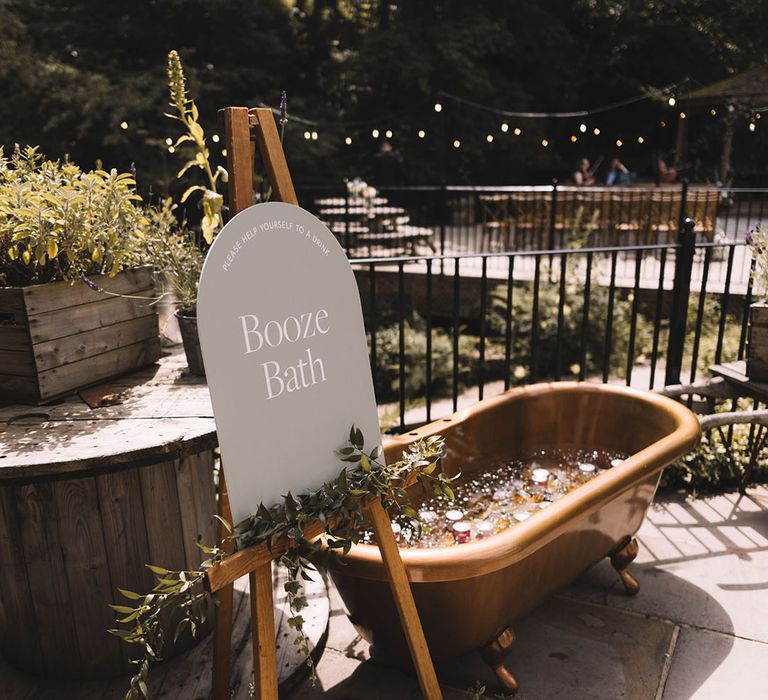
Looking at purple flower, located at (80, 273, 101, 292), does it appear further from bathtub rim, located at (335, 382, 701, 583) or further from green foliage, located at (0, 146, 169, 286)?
bathtub rim, located at (335, 382, 701, 583)

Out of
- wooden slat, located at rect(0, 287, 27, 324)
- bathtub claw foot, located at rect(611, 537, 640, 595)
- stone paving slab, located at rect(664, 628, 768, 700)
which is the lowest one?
stone paving slab, located at rect(664, 628, 768, 700)

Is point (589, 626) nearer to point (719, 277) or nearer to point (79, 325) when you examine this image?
point (79, 325)

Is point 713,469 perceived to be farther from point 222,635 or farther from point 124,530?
point 124,530

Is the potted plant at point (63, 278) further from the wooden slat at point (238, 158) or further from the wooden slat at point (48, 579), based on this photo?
the wooden slat at point (238, 158)

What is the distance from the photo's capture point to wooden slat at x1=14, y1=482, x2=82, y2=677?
2.00 meters

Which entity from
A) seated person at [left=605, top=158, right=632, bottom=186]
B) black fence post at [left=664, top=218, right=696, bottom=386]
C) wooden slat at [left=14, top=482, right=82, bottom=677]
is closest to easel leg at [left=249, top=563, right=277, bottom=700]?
wooden slat at [left=14, top=482, right=82, bottom=677]

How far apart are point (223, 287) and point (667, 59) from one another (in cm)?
2102

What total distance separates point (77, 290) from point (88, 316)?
0.09 m

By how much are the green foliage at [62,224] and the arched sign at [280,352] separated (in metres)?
0.74

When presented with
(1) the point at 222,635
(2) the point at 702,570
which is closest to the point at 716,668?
(2) the point at 702,570

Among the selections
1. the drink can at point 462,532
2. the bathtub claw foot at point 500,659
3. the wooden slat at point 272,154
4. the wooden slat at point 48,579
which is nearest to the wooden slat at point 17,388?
the wooden slat at point 48,579

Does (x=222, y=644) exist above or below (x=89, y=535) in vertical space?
below

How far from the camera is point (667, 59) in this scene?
19.0 meters

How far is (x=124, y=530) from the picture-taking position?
2068 mm
